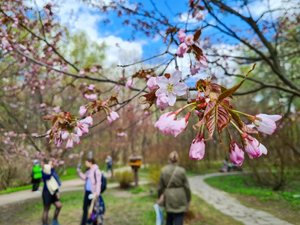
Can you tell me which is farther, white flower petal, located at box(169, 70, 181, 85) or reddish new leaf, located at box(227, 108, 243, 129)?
white flower petal, located at box(169, 70, 181, 85)

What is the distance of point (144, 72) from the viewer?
5.88 ft

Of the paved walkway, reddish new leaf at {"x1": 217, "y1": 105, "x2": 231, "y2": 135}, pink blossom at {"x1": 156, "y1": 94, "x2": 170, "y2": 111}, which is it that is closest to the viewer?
reddish new leaf at {"x1": 217, "y1": 105, "x2": 231, "y2": 135}

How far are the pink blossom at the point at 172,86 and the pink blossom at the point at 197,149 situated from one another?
0.70 ft

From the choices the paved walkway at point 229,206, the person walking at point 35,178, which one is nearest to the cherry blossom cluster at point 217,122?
the paved walkway at point 229,206

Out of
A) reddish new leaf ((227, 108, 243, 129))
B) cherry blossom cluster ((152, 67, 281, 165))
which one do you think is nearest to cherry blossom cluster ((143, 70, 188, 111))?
cherry blossom cluster ((152, 67, 281, 165))

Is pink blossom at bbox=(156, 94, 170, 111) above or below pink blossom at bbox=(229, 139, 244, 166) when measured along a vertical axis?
above

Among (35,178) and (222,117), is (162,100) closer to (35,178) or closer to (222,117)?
(222,117)

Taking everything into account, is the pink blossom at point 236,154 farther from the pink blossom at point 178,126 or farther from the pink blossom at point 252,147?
the pink blossom at point 178,126

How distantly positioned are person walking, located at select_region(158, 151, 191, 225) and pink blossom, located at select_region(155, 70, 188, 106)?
10.4ft

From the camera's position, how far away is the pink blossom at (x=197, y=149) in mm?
621

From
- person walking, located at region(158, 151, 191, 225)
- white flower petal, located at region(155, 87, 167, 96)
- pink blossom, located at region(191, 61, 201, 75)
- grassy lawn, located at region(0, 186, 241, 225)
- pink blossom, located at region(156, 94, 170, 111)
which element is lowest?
grassy lawn, located at region(0, 186, 241, 225)

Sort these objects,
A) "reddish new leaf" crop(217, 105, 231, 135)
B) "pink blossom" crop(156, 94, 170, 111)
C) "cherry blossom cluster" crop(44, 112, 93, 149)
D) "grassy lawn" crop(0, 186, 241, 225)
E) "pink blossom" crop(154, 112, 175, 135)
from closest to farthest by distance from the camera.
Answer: "reddish new leaf" crop(217, 105, 231, 135)
"pink blossom" crop(154, 112, 175, 135)
"pink blossom" crop(156, 94, 170, 111)
"cherry blossom cluster" crop(44, 112, 93, 149)
"grassy lawn" crop(0, 186, 241, 225)

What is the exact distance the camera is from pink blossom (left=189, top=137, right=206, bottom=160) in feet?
2.04

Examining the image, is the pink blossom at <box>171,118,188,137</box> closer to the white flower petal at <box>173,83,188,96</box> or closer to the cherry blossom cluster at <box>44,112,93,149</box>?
the white flower petal at <box>173,83,188,96</box>
